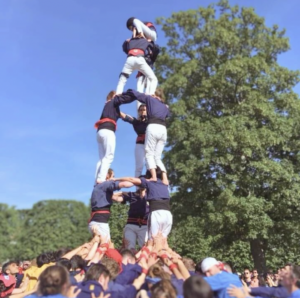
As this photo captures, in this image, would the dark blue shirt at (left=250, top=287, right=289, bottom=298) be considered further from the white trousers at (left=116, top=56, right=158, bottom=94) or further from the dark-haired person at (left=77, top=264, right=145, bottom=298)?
the white trousers at (left=116, top=56, right=158, bottom=94)

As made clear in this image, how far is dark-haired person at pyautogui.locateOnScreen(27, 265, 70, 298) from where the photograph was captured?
385 centimetres

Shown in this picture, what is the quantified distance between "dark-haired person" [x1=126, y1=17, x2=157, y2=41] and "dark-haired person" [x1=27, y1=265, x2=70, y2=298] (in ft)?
26.0

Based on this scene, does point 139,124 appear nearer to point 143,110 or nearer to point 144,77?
point 143,110

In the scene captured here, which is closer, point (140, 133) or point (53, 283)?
point (53, 283)

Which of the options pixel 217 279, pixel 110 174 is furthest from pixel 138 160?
pixel 217 279

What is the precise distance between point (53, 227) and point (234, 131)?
3842 centimetres

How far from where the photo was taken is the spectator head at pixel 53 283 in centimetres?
385

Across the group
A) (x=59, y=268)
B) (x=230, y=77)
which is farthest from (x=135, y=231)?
Answer: (x=230, y=77)

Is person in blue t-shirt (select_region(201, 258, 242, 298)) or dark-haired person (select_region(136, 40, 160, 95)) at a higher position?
dark-haired person (select_region(136, 40, 160, 95))

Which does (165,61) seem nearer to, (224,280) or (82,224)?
(224,280)

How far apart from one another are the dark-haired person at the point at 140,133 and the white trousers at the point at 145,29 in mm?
2294

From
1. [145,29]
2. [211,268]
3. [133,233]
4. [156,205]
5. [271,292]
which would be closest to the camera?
[211,268]

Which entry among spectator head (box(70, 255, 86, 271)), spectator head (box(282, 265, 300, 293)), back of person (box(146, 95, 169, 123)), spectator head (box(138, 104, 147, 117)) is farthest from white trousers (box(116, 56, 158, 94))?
spectator head (box(282, 265, 300, 293))

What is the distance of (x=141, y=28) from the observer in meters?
10.7
